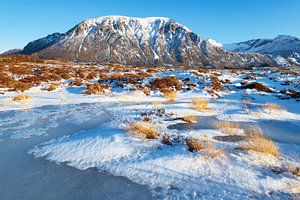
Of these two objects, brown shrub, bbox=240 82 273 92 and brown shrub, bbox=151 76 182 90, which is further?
brown shrub, bbox=240 82 273 92

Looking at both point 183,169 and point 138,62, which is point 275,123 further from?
point 138,62

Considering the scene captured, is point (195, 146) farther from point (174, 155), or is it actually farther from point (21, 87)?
point (21, 87)

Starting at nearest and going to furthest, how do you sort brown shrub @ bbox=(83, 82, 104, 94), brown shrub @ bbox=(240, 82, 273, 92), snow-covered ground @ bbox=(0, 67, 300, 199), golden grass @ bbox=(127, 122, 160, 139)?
snow-covered ground @ bbox=(0, 67, 300, 199) < golden grass @ bbox=(127, 122, 160, 139) < brown shrub @ bbox=(83, 82, 104, 94) < brown shrub @ bbox=(240, 82, 273, 92)

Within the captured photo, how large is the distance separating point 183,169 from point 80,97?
1241 cm

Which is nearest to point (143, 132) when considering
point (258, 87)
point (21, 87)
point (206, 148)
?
point (206, 148)

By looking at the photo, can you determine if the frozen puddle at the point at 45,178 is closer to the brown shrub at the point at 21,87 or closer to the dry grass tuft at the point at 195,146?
the dry grass tuft at the point at 195,146

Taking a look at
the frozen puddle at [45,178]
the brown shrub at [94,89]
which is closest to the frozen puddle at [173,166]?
the frozen puddle at [45,178]

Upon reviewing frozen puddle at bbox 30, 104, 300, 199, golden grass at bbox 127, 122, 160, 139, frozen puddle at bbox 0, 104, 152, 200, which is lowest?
frozen puddle at bbox 0, 104, 152, 200

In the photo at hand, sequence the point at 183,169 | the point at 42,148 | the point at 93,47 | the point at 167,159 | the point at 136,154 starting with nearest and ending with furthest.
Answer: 1. the point at 183,169
2. the point at 167,159
3. the point at 136,154
4. the point at 42,148
5. the point at 93,47

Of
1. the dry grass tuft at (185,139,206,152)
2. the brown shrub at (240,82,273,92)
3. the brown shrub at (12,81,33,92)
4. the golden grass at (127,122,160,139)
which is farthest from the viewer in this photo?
the brown shrub at (240,82,273,92)

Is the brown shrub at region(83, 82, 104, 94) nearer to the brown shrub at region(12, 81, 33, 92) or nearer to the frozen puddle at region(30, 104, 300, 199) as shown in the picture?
the brown shrub at region(12, 81, 33, 92)

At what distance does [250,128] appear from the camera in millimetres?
8656

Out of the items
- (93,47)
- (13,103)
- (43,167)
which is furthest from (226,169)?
(93,47)

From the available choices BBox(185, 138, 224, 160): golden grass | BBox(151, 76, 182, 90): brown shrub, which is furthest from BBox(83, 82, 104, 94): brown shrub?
BBox(185, 138, 224, 160): golden grass
